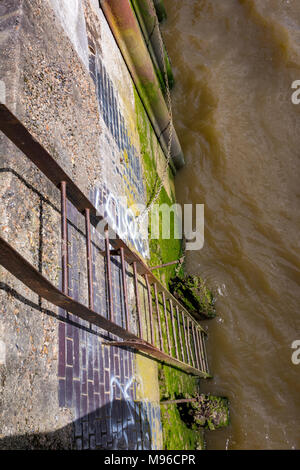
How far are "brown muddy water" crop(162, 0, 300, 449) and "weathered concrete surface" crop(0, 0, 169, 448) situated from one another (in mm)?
3276

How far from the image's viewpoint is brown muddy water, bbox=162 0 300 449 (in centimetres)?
787

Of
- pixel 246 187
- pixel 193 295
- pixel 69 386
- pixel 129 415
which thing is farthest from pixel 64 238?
pixel 246 187

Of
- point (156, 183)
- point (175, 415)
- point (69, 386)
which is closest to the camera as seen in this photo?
point (69, 386)

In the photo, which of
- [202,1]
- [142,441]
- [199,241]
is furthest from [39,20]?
[202,1]

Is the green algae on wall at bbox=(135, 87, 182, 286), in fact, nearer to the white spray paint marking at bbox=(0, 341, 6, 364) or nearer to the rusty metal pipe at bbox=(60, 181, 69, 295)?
the rusty metal pipe at bbox=(60, 181, 69, 295)

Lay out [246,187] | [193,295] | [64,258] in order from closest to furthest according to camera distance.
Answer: [64,258] < [193,295] < [246,187]

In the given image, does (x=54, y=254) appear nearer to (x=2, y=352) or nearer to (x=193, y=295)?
(x=2, y=352)

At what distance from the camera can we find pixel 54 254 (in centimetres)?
382

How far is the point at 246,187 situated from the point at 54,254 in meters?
6.71

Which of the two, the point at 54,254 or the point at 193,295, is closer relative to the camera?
the point at 54,254

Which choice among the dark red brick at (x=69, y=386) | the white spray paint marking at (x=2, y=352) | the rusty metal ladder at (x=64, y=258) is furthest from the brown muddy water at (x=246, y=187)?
the white spray paint marking at (x=2, y=352)

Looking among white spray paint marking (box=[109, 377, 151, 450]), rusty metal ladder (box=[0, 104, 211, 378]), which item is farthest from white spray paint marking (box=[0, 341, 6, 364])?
white spray paint marking (box=[109, 377, 151, 450])

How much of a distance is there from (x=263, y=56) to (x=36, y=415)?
415 inches

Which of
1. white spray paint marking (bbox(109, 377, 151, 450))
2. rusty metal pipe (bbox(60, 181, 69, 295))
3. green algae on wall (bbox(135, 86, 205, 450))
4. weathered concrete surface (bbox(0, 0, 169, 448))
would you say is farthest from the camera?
green algae on wall (bbox(135, 86, 205, 450))
